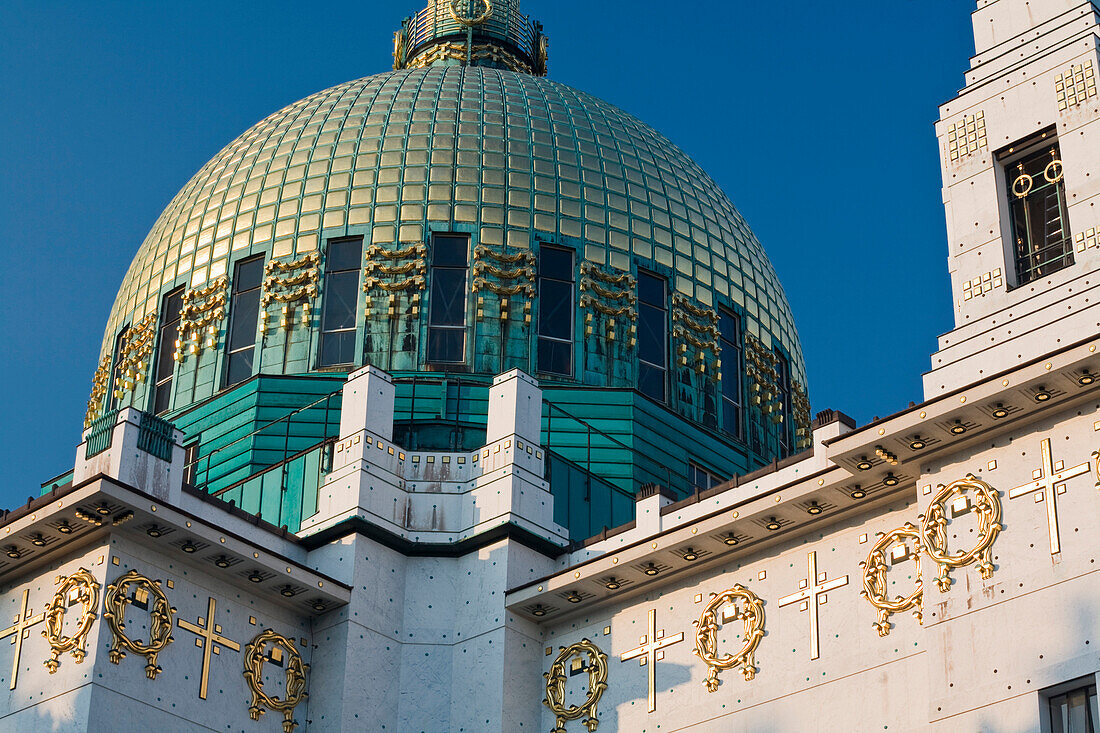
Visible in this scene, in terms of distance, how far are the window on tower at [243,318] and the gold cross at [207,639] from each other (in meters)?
9.80

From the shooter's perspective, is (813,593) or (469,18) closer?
(813,593)

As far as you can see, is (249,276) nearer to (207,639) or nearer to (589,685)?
(207,639)

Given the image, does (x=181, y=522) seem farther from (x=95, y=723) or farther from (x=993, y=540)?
(x=993, y=540)

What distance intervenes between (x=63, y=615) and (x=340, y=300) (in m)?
12.0

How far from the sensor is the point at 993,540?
25406 millimetres

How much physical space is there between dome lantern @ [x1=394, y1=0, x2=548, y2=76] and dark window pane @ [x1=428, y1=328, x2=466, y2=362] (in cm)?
1222

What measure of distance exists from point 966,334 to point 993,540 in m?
3.11

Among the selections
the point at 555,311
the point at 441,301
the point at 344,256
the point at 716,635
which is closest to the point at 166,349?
the point at 344,256

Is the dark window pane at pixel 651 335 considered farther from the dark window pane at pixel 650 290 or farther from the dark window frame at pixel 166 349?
the dark window frame at pixel 166 349

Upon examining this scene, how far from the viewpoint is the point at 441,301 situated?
128 feet

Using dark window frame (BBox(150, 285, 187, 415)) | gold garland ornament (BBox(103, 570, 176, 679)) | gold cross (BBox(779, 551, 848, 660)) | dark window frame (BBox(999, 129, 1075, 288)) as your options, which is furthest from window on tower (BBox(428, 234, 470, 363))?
dark window frame (BBox(999, 129, 1075, 288))

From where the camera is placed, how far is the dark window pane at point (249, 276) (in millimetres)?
40412

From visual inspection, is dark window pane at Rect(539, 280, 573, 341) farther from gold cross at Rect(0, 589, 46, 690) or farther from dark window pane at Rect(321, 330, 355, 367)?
gold cross at Rect(0, 589, 46, 690)

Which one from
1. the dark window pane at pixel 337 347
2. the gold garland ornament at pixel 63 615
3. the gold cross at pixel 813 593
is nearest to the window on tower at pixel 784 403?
the dark window pane at pixel 337 347
